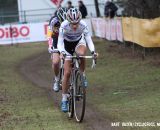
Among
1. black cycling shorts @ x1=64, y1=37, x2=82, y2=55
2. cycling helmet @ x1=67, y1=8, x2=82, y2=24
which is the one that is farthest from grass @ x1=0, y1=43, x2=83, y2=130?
cycling helmet @ x1=67, y1=8, x2=82, y2=24

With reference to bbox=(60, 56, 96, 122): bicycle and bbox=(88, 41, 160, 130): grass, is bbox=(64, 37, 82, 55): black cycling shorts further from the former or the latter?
bbox=(88, 41, 160, 130): grass

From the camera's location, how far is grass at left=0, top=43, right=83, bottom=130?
982 cm

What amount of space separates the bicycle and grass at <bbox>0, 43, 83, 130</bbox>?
20 centimetres

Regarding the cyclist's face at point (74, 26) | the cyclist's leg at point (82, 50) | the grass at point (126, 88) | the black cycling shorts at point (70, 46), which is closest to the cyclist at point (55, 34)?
the grass at point (126, 88)

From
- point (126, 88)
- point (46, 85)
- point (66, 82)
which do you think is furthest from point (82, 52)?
point (46, 85)

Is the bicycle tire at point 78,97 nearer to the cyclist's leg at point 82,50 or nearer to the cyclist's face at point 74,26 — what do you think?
the cyclist's leg at point 82,50

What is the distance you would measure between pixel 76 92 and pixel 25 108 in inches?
76.1

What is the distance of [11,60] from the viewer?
23.4 m

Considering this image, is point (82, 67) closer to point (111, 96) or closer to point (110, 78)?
point (111, 96)

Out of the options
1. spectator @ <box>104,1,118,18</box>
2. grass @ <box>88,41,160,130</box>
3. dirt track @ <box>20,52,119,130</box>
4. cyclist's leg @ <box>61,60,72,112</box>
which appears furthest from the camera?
spectator @ <box>104,1,118,18</box>

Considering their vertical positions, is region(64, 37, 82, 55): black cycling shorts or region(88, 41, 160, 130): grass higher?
region(64, 37, 82, 55): black cycling shorts

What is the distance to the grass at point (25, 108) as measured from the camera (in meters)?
9.82

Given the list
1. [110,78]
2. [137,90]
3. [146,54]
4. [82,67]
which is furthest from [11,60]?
[82,67]

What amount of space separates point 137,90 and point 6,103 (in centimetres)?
312
